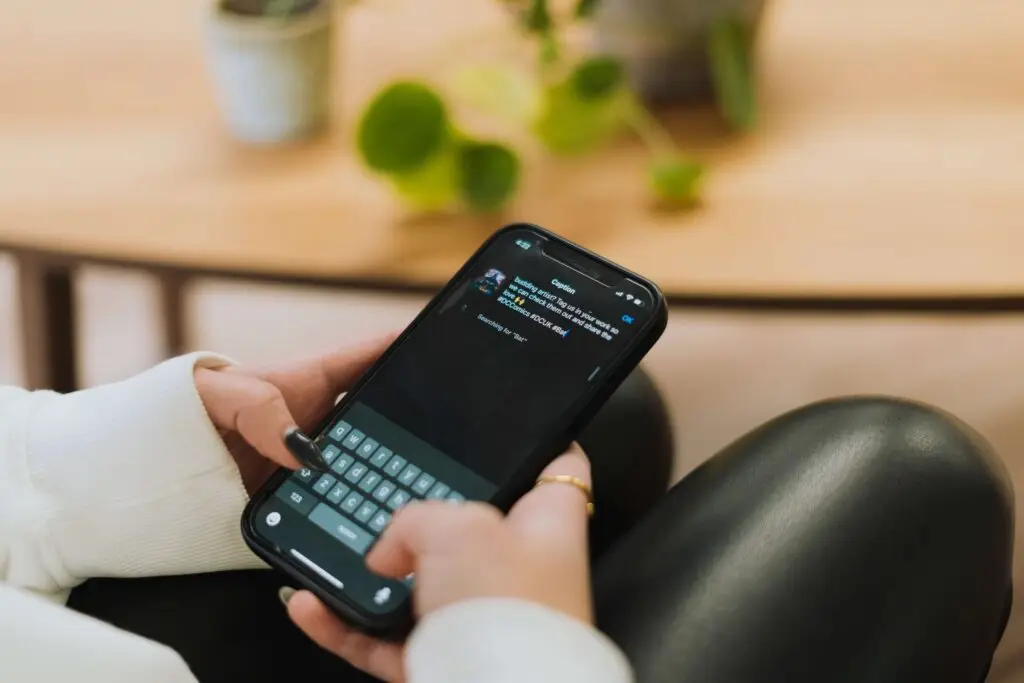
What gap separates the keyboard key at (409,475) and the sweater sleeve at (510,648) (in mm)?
142

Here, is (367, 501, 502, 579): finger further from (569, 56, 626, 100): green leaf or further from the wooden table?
(569, 56, 626, 100): green leaf

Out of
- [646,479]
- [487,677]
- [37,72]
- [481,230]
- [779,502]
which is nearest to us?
[487,677]

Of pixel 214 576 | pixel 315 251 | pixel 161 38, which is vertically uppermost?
pixel 161 38

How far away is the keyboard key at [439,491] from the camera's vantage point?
22.6 inches

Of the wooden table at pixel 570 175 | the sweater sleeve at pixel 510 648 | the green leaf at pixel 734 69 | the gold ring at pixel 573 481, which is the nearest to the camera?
the sweater sleeve at pixel 510 648

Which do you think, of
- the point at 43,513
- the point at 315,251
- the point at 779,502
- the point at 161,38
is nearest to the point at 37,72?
the point at 161,38

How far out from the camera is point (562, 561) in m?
0.46

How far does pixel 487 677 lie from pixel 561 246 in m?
0.28

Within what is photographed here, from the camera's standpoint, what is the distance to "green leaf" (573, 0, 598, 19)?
808 millimetres

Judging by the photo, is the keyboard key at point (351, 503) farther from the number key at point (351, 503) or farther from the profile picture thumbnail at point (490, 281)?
the profile picture thumbnail at point (490, 281)

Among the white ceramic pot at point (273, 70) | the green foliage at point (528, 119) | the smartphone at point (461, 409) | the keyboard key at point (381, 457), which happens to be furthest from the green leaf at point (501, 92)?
the keyboard key at point (381, 457)

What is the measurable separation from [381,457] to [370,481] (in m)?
0.01

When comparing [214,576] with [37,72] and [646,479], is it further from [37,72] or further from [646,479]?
[37,72]

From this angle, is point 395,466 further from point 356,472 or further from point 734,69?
point 734,69
